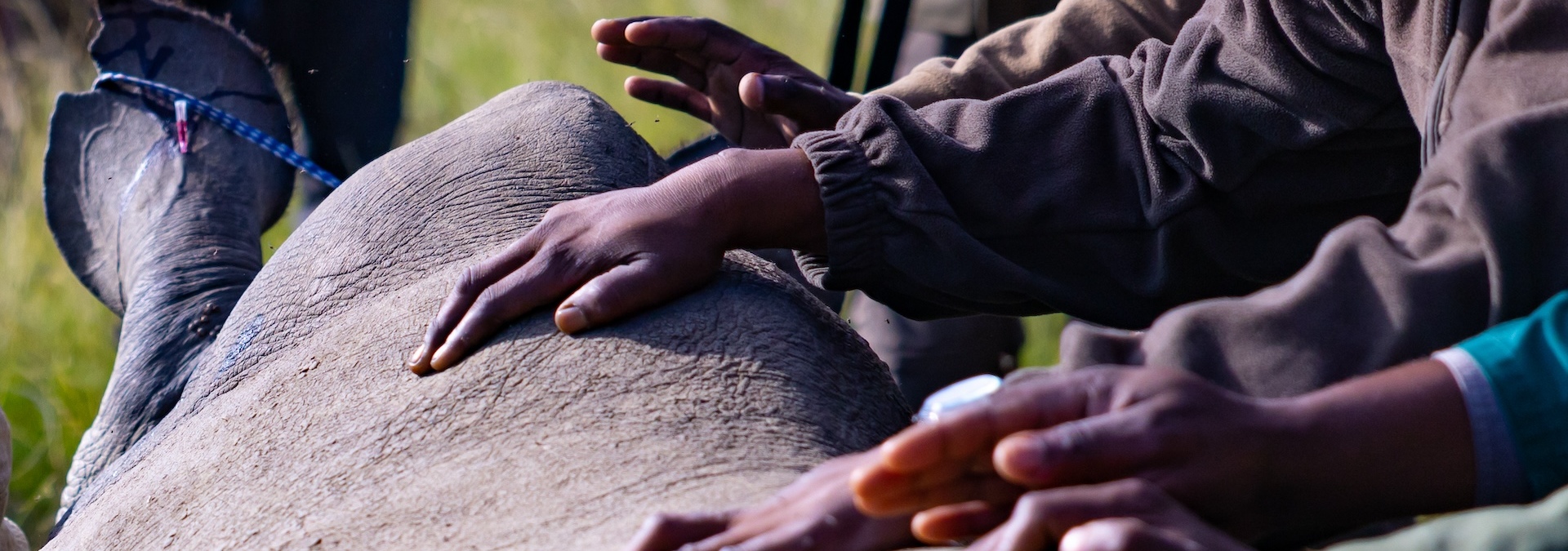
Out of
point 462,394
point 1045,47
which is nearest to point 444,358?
point 462,394

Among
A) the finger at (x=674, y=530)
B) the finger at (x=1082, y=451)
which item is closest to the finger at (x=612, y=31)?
the finger at (x=674, y=530)

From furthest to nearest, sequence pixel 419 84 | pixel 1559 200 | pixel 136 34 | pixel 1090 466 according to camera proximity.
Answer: pixel 419 84 < pixel 136 34 < pixel 1559 200 < pixel 1090 466

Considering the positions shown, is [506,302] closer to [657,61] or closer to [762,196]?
[762,196]

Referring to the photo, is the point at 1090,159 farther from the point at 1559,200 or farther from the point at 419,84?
the point at 419,84

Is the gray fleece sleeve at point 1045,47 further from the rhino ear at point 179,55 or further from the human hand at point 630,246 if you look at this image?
the rhino ear at point 179,55

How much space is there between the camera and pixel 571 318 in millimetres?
1354

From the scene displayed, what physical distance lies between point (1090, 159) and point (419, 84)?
16.1 ft

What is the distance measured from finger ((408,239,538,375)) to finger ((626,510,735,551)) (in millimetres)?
541

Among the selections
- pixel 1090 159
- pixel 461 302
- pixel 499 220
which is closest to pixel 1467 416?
pixel 1090 159

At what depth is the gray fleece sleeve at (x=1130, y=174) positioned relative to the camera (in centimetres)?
144

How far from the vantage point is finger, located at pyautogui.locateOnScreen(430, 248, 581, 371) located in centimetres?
138

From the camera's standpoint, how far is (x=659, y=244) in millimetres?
1400

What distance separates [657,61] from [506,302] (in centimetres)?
80

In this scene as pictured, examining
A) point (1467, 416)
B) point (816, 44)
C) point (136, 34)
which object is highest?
point (136, 34)
